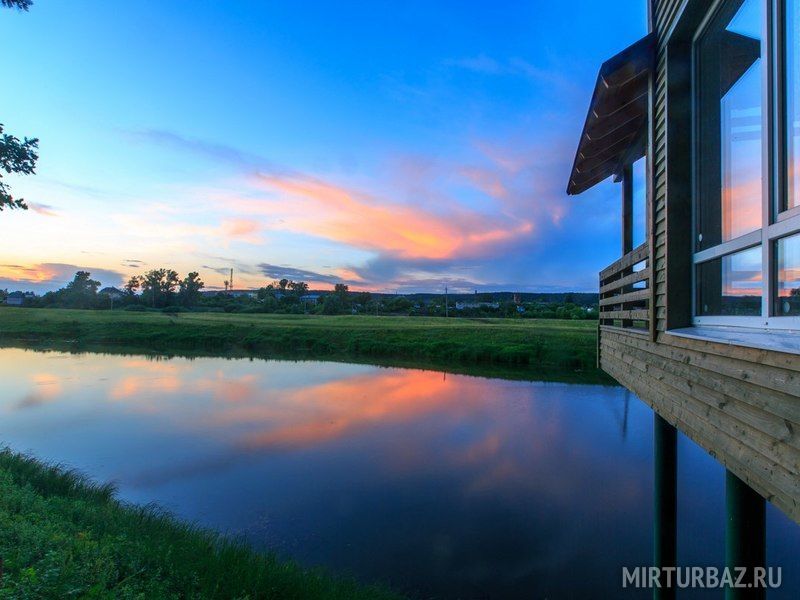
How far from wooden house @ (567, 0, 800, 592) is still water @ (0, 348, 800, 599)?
245 cm

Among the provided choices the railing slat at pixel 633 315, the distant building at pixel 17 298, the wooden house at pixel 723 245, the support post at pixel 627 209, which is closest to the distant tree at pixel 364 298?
the distant building at pixel 17 298

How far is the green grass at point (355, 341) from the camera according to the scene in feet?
76.1

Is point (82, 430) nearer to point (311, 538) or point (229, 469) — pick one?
point (229, 469)

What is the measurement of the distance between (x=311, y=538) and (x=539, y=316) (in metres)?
49.9

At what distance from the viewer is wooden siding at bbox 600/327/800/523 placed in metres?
1.57

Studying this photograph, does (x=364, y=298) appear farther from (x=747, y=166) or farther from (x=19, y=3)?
(x=747, y=166)

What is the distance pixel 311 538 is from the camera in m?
6.33

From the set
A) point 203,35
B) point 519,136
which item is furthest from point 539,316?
point 203,35

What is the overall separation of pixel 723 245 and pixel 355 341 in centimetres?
2915

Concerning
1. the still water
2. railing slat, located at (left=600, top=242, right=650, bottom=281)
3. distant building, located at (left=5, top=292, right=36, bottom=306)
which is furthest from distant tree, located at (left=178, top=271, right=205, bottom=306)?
railing slat, located at (left=600, top=242, right=650, bottom=281)

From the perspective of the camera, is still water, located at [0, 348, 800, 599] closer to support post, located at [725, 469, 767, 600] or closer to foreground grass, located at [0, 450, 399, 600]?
foreground grass, located at [0, 450, 399, 600]

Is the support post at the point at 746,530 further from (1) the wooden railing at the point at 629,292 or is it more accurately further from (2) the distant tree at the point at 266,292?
(2) the distant tree at the point at 266,292

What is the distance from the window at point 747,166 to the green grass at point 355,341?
57.4 feet

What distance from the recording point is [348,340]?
3152 centimetres
